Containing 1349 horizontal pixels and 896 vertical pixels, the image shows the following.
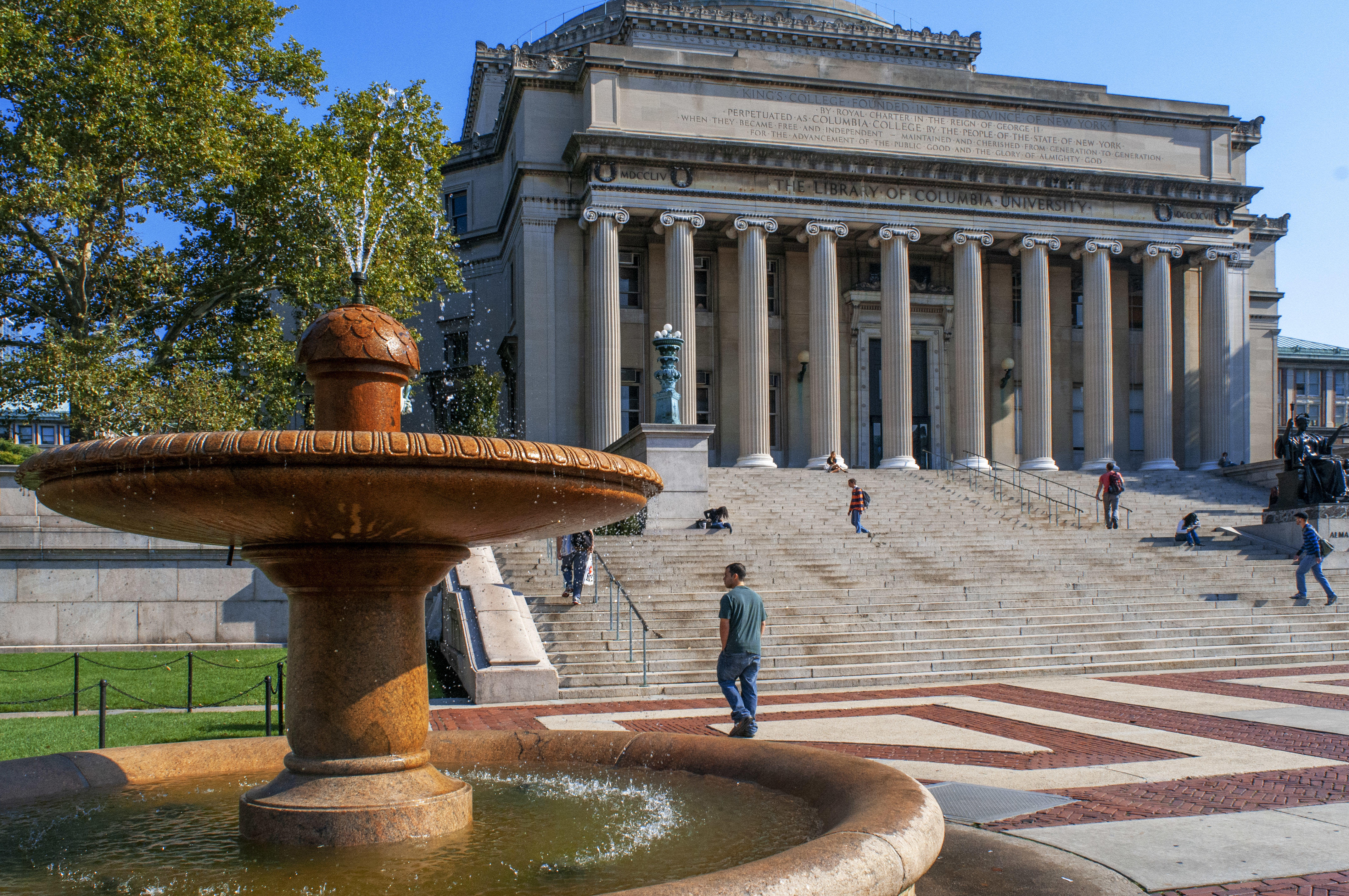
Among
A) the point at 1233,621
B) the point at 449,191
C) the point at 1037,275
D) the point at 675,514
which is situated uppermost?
the point at 449,191

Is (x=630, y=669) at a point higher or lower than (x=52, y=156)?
lower

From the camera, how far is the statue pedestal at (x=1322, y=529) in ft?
81.1

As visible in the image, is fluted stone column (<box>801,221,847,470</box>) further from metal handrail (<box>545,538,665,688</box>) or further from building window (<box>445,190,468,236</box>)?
metal handrail (<box>545,538,665,688</box>)

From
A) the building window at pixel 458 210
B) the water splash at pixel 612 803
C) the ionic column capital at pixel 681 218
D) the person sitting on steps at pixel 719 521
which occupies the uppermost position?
the building window at pixel 458 210

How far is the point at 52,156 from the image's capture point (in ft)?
83.3

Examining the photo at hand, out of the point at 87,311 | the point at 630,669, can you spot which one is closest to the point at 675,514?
the point at 630,669

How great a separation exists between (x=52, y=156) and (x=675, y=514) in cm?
1622

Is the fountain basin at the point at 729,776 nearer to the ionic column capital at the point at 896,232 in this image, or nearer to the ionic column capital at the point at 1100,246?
the ionic column capital at the point at 896,232

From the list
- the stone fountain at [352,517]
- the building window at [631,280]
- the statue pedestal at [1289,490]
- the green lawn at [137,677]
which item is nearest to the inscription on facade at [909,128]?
the building window at [631,280]

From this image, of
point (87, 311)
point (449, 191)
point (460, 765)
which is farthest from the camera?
point (449, 191)

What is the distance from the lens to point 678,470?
26.6 m

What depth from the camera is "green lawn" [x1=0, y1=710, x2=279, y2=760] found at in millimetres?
11102

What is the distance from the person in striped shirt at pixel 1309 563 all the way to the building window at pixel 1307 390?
58835mm

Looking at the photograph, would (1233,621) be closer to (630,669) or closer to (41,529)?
(630,669)
